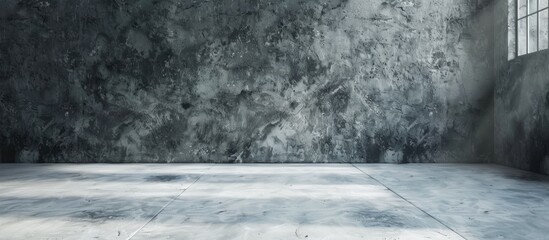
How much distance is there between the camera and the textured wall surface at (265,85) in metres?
4.71

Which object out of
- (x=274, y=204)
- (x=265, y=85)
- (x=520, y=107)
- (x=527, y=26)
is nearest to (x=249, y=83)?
(x=265, y=85)

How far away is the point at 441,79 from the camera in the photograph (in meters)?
4.71

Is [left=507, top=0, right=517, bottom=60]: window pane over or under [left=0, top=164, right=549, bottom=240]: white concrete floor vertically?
over

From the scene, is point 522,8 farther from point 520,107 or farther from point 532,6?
point 520,107

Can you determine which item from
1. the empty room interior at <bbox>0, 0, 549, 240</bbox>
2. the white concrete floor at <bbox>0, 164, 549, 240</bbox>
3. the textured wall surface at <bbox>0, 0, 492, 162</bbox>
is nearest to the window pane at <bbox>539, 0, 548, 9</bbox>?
the empty room interior at <bbox>0, 0, 549, 240</bbox>

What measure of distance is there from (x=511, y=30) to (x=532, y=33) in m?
0.29

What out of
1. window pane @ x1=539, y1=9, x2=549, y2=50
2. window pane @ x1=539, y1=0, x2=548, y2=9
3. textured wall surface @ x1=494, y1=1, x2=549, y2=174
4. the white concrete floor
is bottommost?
the white concrete floor

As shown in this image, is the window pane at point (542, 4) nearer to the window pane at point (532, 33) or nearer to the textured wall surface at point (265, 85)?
the window pane at point (532, 33)

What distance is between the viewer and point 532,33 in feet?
13.4

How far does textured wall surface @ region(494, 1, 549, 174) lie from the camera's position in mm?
3753

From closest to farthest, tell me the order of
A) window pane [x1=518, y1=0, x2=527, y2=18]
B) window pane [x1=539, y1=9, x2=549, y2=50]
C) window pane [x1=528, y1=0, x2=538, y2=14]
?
window pane [x1=539, y1=9, x2=549, y2=50]
window pane [x1=528, y1=0, x2=538, y2=14]
window pane [x1=518, y1=0, x2=527, y2=18]

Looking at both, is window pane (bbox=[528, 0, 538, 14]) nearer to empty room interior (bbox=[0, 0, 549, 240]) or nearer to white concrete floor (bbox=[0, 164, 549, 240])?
empty room interior (bbox=[0, 0, 549, 240])

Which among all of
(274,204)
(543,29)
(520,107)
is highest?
(543,29)

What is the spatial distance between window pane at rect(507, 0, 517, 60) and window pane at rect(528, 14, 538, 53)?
20 cm
